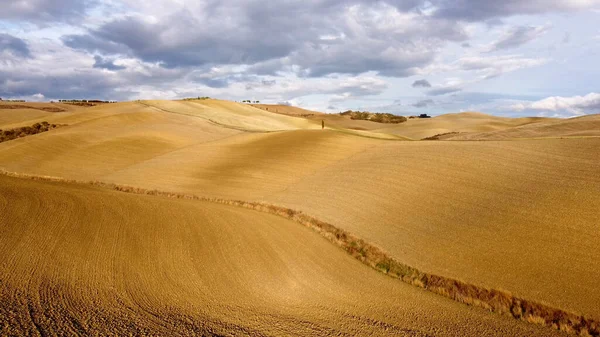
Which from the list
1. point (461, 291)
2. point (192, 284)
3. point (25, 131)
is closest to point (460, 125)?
point (25, 131)

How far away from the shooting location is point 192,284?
10.5m

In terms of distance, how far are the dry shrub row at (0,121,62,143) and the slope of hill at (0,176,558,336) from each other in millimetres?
31256

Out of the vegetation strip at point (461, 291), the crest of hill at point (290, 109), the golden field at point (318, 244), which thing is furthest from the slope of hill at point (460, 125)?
the vegetation strip at point (461, 291)

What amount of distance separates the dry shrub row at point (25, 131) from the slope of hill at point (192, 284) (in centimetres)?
3126

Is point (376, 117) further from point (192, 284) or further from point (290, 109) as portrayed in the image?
point (192, 284)

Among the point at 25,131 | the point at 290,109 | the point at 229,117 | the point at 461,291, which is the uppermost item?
the point at 290,109

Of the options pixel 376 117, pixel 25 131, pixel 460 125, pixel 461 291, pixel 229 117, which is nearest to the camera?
pixel 461 291

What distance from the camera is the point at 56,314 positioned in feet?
26.7

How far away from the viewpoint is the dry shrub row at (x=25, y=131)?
42612 millimetres

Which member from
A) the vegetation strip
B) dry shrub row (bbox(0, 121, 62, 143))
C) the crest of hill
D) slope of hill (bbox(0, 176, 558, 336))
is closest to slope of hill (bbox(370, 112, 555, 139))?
the crest of hill

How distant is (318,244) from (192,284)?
16.7 ft

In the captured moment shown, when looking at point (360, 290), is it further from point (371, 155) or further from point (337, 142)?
point (337, 142)

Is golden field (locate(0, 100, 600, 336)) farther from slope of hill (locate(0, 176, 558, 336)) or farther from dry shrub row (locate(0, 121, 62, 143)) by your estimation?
dry shrub row (locate(0, 121, 62, 143))

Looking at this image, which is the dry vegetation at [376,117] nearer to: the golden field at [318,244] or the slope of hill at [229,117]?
the slope of hill at [229,117]
